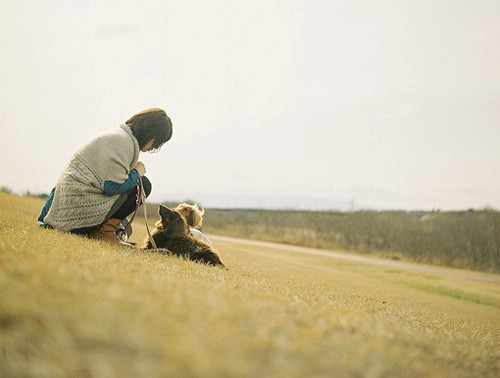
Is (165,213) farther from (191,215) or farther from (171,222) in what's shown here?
(191,215)

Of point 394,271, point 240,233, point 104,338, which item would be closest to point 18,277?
point 104,338

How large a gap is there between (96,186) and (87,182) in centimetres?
11

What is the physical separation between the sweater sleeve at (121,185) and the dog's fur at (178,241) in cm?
46

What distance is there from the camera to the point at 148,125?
4590mm

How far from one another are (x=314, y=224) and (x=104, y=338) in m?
31.9

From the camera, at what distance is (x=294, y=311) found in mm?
1403

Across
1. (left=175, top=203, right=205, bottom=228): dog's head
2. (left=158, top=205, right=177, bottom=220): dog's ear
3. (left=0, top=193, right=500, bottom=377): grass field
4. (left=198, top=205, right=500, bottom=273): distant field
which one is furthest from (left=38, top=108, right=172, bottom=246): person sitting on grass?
(left=198, top=205, right=500, bottom=273): distant field

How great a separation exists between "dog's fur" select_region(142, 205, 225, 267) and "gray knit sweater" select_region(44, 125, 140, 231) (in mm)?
711

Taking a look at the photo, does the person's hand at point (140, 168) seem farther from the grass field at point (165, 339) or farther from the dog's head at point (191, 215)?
the grass field at point (165, 339)

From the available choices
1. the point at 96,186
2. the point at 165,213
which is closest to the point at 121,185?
the point at 96,186

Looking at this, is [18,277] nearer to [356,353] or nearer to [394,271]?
[356,353]

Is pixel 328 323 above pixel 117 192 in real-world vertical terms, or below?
below

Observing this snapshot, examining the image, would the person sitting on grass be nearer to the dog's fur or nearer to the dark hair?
the dark hair

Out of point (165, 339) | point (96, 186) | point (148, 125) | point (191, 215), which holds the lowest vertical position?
point (165, 339)
